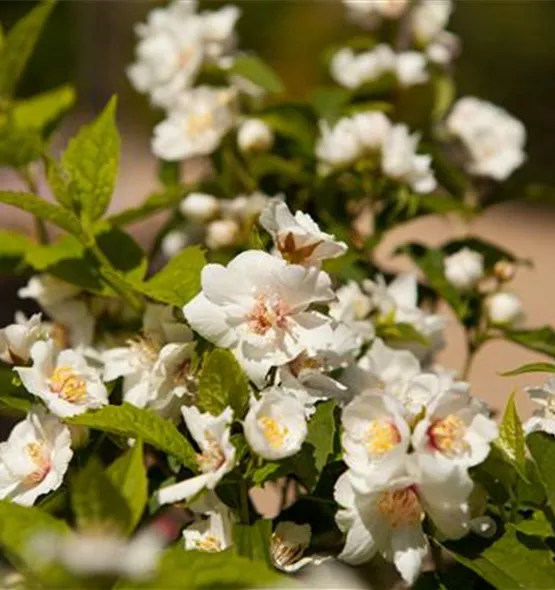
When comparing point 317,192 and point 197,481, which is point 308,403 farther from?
point 317,192

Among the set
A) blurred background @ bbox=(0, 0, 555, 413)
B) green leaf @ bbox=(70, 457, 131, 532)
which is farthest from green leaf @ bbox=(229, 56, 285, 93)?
blurred background @ bbox=(0, 0, 555, 413)

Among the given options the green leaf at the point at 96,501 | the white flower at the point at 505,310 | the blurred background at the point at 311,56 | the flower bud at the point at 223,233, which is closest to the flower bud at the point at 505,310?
the white flower at the point at 505,310

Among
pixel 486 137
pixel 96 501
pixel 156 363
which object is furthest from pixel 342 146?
pixel 96 501

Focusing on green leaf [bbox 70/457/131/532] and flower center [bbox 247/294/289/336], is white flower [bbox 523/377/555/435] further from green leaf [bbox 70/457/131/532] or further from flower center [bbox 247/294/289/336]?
green leaf [bbox 70/457/131/532]

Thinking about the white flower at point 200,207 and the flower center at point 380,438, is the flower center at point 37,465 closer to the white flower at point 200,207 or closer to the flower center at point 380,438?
the flower center at point 380,438

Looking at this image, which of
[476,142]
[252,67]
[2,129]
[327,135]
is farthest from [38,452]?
[476,142]

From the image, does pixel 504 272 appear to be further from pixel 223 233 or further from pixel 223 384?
pixel 223 384
